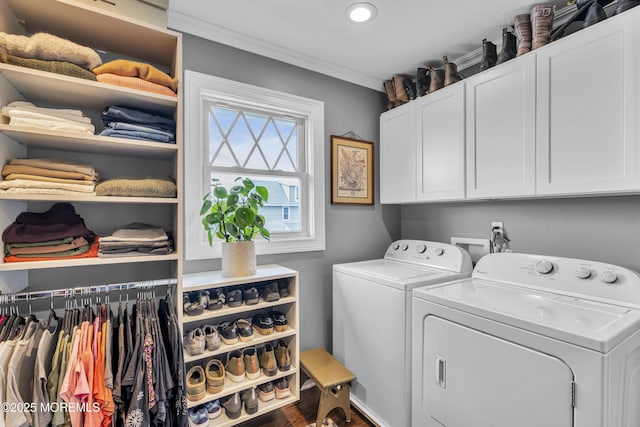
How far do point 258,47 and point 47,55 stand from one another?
120 cm

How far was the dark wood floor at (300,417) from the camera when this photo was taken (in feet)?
6.04

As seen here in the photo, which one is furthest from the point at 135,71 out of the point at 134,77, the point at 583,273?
the point at 583,273

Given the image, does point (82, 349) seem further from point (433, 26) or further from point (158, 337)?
point (433, 26)

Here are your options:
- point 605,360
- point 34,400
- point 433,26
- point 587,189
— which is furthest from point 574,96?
point 34,400

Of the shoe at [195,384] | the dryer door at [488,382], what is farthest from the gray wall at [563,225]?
the shoe at [195,384]

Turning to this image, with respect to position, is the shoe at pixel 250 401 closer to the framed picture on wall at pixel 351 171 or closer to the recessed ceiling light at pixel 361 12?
the framed picture on wall at pixel 351 171

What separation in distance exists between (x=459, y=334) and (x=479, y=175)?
1.01 m

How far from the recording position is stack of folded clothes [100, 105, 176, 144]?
1.30 m

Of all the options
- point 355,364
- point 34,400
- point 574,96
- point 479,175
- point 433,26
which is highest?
point 433,26

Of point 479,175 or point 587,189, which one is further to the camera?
point 479,175

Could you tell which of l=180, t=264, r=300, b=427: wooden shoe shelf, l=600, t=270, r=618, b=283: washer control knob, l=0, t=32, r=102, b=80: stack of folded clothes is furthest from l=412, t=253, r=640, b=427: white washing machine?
l=0, t=32, r=102, b=80: stack of folded clothes

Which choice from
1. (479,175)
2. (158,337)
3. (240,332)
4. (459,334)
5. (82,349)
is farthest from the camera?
(479,175)

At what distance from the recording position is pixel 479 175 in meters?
1.83

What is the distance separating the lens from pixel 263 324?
1.78 meters
